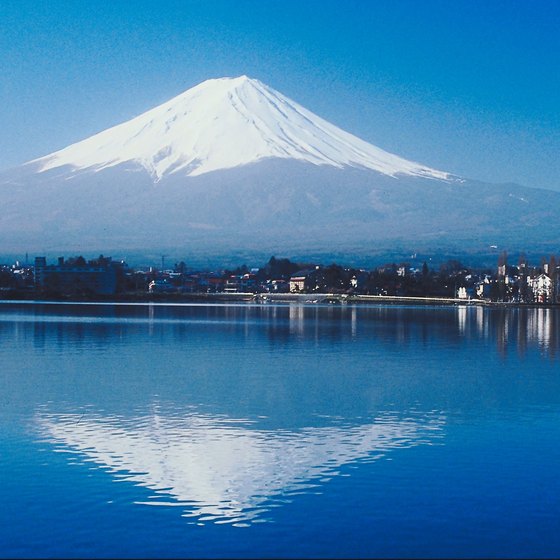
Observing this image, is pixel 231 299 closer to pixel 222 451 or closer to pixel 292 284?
pixel 292 284

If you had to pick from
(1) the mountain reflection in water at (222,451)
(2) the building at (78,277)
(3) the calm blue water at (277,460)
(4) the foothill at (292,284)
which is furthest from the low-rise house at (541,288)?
(1) the mountain reflection in water at (222,451)

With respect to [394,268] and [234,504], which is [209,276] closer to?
[394,268]

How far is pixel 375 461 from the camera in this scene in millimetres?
9047

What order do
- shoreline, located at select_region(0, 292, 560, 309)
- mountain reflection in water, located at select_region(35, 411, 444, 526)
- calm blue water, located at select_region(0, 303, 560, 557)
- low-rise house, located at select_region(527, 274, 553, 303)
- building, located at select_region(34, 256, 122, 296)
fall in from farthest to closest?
building, located at select_region(34, 256, 122, 296) < shoreline, located at select_region(0, 292, 560, 309) < low-rise house, located at select_region(527, 274, 553, 303) < mountain reflection in water, located at select_region(35, 411, 444, 526) < calm blue water, located at select_region(0, 303, 560, 557)

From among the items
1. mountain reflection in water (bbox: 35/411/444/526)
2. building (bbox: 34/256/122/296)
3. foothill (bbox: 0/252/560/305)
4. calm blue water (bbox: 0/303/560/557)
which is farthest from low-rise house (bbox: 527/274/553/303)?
mountain reflection in water (bbox: 35/411/444/526)

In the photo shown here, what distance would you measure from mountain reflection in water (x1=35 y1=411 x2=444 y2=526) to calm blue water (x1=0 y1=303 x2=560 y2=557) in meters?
0.02

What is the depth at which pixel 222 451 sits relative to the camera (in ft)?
30.9

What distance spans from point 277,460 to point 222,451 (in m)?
0.67

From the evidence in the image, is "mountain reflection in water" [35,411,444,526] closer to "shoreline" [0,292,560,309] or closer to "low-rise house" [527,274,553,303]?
"low-rise house" [527,274,553,303]

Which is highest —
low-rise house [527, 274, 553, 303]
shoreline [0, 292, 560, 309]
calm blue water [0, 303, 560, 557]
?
low-rise house [527, 274, 553, 303]

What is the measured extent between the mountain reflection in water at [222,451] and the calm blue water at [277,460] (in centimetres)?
2

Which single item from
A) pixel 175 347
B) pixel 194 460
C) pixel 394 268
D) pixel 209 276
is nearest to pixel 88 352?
pixel 175 347

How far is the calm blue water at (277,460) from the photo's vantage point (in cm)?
675

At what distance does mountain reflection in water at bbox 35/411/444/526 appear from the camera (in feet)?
25.3
